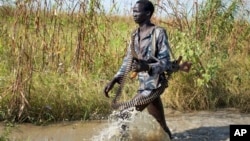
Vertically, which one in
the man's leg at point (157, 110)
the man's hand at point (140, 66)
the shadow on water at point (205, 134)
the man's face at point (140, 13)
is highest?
the man's face at point (140, 13)

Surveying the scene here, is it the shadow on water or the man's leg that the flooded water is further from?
the shadow on water

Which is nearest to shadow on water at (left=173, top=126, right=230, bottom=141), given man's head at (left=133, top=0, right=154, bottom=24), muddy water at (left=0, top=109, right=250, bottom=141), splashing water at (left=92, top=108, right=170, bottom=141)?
muddy water at (left=0, top=109, right=250, bottom=141)

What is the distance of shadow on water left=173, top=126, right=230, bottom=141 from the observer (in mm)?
5207

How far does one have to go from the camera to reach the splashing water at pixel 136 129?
14.5 ft

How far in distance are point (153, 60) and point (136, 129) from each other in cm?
74

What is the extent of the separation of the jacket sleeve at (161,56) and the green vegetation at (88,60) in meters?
1.93

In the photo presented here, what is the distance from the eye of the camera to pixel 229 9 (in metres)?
7.34

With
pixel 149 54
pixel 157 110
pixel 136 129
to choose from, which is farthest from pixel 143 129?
pixel 149 54

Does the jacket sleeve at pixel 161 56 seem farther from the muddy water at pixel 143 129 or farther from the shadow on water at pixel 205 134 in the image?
the shadow on water at pixel 205 134

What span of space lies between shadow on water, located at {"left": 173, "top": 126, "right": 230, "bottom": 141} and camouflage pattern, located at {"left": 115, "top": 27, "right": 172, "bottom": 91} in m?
1.08

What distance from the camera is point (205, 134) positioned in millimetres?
5379

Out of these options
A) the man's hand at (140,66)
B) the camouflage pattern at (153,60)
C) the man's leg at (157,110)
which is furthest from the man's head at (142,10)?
the man's leg at (157,110)

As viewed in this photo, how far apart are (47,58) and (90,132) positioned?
1565mm

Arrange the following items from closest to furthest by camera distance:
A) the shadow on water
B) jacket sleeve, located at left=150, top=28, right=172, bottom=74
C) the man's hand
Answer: the man's hand → jacket sleeve, located at left=150, top=28, right=172, bottom=74 → the shadow on water
